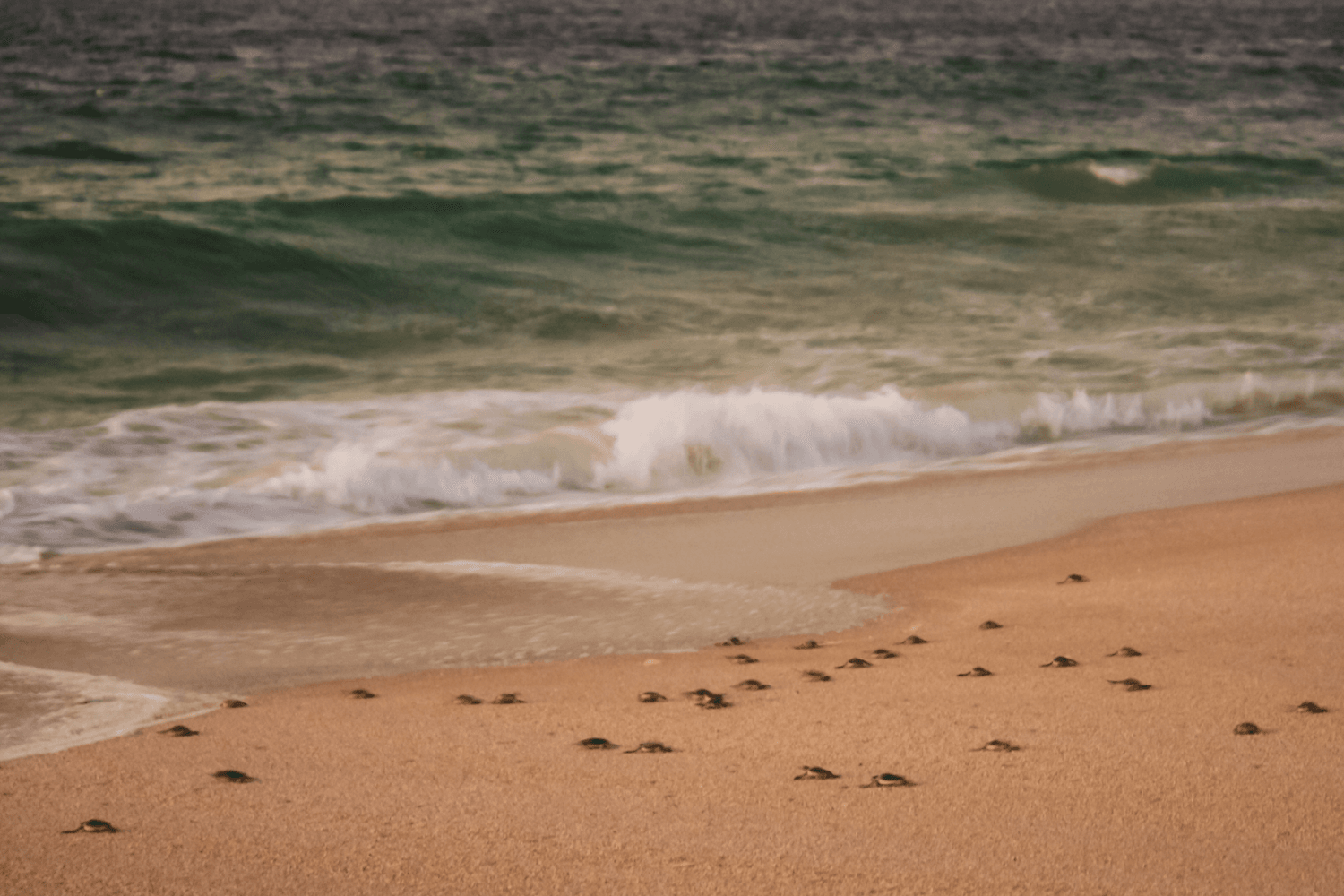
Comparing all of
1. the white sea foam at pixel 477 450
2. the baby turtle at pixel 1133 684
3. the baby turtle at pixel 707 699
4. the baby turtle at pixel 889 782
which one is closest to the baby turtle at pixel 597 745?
the baby turtle at pixel 707 699

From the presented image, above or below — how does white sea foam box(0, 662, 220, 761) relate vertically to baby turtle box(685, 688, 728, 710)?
below

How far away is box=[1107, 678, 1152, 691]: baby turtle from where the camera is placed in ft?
11.2

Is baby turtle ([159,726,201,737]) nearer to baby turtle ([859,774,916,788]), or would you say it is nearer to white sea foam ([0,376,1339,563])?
baby turtle ([859,774,916,788])

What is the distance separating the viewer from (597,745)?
3.05 meters

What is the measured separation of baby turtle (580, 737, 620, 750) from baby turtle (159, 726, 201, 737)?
99 cm

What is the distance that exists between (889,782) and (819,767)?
0.18 meters

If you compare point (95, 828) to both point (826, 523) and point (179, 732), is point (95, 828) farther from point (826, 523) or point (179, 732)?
point (826, 523)

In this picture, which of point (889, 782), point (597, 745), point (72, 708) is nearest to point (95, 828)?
point (72, 708)

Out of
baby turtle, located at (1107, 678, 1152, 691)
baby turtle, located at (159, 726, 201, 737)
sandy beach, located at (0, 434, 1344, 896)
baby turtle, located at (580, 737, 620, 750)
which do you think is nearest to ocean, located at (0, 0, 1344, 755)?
baby turtle, located at (159, 726, 201, 737)

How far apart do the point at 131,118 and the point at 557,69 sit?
28.3 feet

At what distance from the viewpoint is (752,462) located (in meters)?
7.16

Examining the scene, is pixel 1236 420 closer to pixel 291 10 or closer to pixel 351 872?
pixel 351 872

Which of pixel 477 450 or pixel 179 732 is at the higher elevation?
pixel 477 450

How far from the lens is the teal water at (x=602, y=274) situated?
707 centimetres
